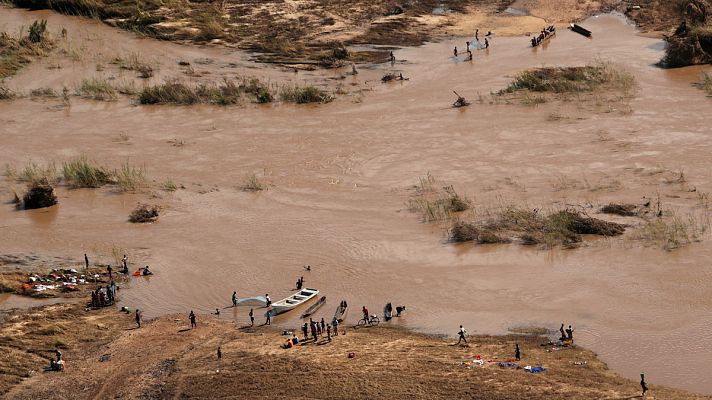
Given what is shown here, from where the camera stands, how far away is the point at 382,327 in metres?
33.7

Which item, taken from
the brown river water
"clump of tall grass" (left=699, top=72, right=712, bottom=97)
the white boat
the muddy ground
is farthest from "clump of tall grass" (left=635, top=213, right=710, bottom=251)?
"clump of tall grass" (left=699, top=72, right=712, bottom=97)

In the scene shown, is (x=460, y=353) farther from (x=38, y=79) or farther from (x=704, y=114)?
(x=38, y=79)

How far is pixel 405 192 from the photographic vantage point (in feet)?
146

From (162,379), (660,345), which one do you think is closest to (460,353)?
(660,345)

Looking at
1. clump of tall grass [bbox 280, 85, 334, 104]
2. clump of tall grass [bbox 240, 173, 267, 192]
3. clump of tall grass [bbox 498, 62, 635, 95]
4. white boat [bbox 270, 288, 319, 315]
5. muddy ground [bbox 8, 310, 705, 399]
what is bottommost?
muddy ground [bbox 8, 310, 705, 399]

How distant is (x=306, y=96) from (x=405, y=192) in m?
13.6

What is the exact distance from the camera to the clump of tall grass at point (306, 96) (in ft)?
184

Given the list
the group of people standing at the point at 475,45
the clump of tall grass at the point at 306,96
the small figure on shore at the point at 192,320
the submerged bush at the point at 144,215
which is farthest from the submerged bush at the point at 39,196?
the group of people standing at the point at 475,45

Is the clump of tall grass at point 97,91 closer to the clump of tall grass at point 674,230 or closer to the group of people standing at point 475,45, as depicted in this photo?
the group of people standing at point 475,45

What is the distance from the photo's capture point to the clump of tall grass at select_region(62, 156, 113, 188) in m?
46.2

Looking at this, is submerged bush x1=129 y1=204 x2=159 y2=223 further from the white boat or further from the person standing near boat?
the person standing near boat

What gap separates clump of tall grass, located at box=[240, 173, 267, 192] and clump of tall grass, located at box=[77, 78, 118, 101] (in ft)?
47.7

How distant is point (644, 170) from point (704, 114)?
836cm

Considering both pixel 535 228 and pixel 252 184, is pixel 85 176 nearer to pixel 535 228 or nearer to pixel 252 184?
pixel 252 184
